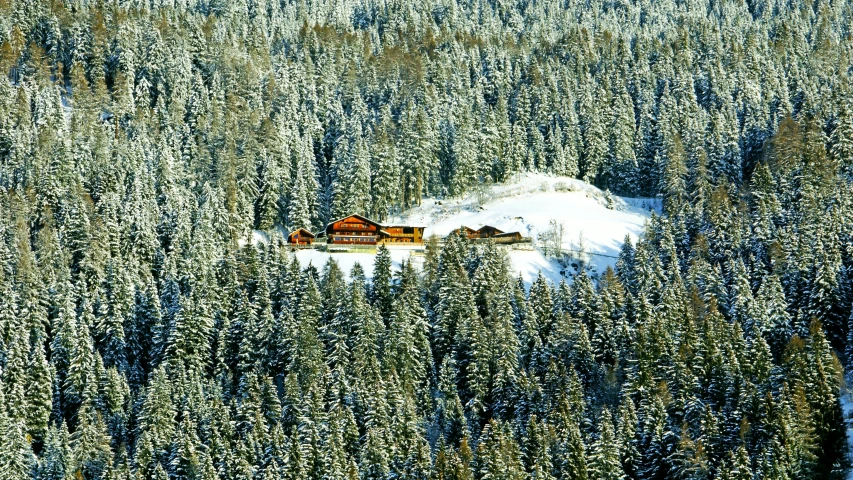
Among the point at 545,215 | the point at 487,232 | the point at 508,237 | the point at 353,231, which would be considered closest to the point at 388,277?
the point at 353,231

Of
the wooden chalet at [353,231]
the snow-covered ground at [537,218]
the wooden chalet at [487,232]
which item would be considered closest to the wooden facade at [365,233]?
the wooden chalet at [353,231]

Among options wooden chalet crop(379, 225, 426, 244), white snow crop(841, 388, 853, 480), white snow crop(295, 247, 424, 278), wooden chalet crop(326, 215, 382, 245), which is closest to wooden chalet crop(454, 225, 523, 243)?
wooden chalet crop(379, 225, 426, 244)

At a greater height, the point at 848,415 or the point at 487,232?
the point at 487,232

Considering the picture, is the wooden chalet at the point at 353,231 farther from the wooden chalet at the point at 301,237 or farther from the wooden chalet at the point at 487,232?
the wooden chalet at the point at 487,232

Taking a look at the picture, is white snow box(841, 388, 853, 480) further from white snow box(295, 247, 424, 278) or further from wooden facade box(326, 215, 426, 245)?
wooden facade box(326, 215, 426, 245)

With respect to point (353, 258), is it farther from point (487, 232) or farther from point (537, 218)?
point (537, 218)

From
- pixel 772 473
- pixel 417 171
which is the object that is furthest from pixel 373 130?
pixel 772 473
